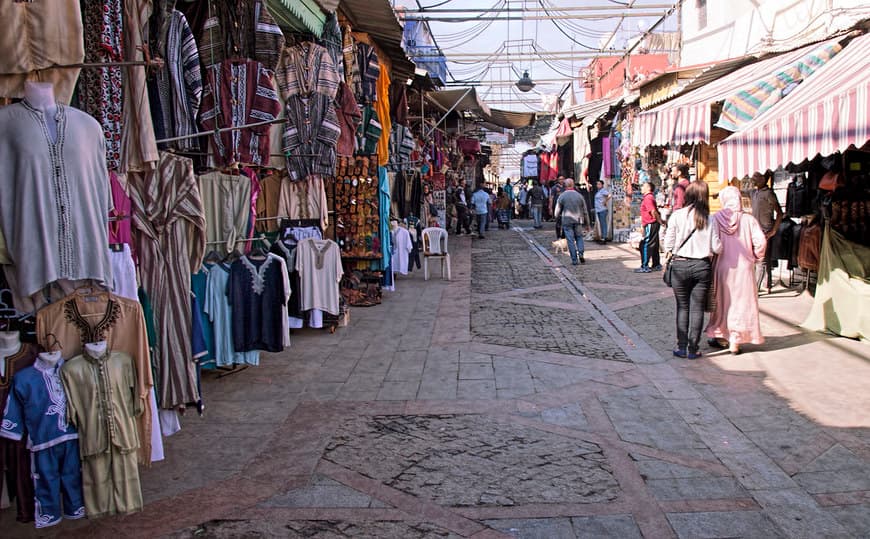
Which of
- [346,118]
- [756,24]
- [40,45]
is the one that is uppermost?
[756,24]

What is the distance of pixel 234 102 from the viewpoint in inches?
223

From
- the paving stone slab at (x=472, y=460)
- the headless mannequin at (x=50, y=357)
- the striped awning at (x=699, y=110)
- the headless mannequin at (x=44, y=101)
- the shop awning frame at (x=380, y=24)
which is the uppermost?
the shop awning frame at (x=380, y=24)

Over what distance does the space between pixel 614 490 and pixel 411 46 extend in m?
13.1

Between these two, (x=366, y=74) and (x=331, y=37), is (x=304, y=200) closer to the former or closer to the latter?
(x=331, y=37)

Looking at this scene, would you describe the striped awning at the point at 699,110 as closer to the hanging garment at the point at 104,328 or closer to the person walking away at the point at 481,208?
the hanging garment at the point at 104,328

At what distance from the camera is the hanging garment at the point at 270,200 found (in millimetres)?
7488

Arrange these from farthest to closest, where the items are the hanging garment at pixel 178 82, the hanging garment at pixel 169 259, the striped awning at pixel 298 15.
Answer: the striped awning at pixel 298 15, the hanging garment at pixel 178 82, the hanging garment at pixel 169 259

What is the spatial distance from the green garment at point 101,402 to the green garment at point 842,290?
7065 millimetres

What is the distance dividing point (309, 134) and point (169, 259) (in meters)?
3.25

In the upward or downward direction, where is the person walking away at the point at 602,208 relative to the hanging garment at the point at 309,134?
downward

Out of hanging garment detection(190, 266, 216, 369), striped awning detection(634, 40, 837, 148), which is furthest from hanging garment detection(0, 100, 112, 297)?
striped awning detection(634, 40, 837, 148)

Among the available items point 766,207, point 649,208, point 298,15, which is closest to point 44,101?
point 298,15

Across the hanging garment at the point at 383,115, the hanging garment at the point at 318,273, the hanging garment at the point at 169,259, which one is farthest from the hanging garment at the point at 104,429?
the hanging garment at the point at 383,115

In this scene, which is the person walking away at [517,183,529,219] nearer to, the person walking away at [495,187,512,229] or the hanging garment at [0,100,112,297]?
the person walking away at [495,187,512,229]
